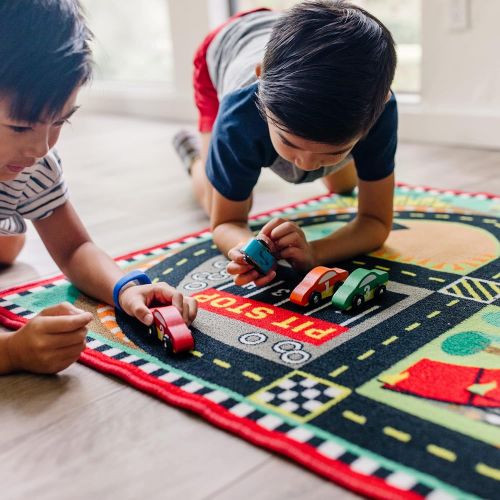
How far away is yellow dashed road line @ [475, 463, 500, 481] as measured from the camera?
0.53 meters

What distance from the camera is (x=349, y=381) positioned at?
26.7 inches

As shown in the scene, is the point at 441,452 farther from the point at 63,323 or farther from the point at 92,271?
the point at 92,271

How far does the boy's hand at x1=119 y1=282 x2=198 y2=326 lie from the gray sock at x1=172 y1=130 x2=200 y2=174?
73 cm

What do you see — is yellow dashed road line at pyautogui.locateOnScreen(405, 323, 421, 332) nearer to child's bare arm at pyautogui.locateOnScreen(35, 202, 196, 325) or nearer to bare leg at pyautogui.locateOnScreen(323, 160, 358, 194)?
child's bare arm at pyautogui.locateOnScreen(35, 202, 196, 325)

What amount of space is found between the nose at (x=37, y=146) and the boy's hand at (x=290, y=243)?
12.7 inches

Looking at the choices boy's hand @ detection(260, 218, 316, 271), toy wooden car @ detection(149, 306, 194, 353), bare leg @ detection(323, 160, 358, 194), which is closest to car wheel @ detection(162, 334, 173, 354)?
toy wooden car @ detection(149, 306, 194, 353)

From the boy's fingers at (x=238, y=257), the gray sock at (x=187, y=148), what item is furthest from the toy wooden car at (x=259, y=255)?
the gray sock at (x=187, y=148)

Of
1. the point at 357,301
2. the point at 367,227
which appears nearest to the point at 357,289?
the point at 357,301

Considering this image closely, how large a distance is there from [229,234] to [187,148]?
0.60m

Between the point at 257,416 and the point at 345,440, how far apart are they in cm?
9

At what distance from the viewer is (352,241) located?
1.01m

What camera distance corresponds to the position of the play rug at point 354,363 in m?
0.56

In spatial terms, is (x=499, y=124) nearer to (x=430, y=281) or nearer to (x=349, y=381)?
(x=430, y=281)

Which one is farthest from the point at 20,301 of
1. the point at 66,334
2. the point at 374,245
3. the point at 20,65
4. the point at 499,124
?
the point at 499,124
